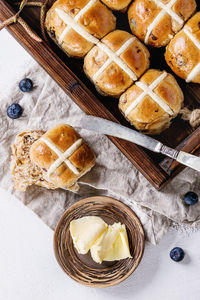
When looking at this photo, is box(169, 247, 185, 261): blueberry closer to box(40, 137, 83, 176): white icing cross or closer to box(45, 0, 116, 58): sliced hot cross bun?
box(40, 137, 83, 176): white icing cross

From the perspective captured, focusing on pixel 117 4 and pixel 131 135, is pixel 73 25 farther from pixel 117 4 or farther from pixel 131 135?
pixel 131 135

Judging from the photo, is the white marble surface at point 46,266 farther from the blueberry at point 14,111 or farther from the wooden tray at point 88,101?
the wooden tray at point 88,101

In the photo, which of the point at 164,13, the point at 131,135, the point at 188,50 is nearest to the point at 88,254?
the point at 131,135

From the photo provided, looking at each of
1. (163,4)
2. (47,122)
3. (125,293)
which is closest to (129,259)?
(125,293)

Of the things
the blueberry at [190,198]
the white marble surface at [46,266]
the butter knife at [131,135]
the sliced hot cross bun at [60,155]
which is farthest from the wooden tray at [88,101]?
the white marble surface at [46,266]

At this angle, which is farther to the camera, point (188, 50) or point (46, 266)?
point (46, 266)

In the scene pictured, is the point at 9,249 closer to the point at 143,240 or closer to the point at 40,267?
the point at 40,267
